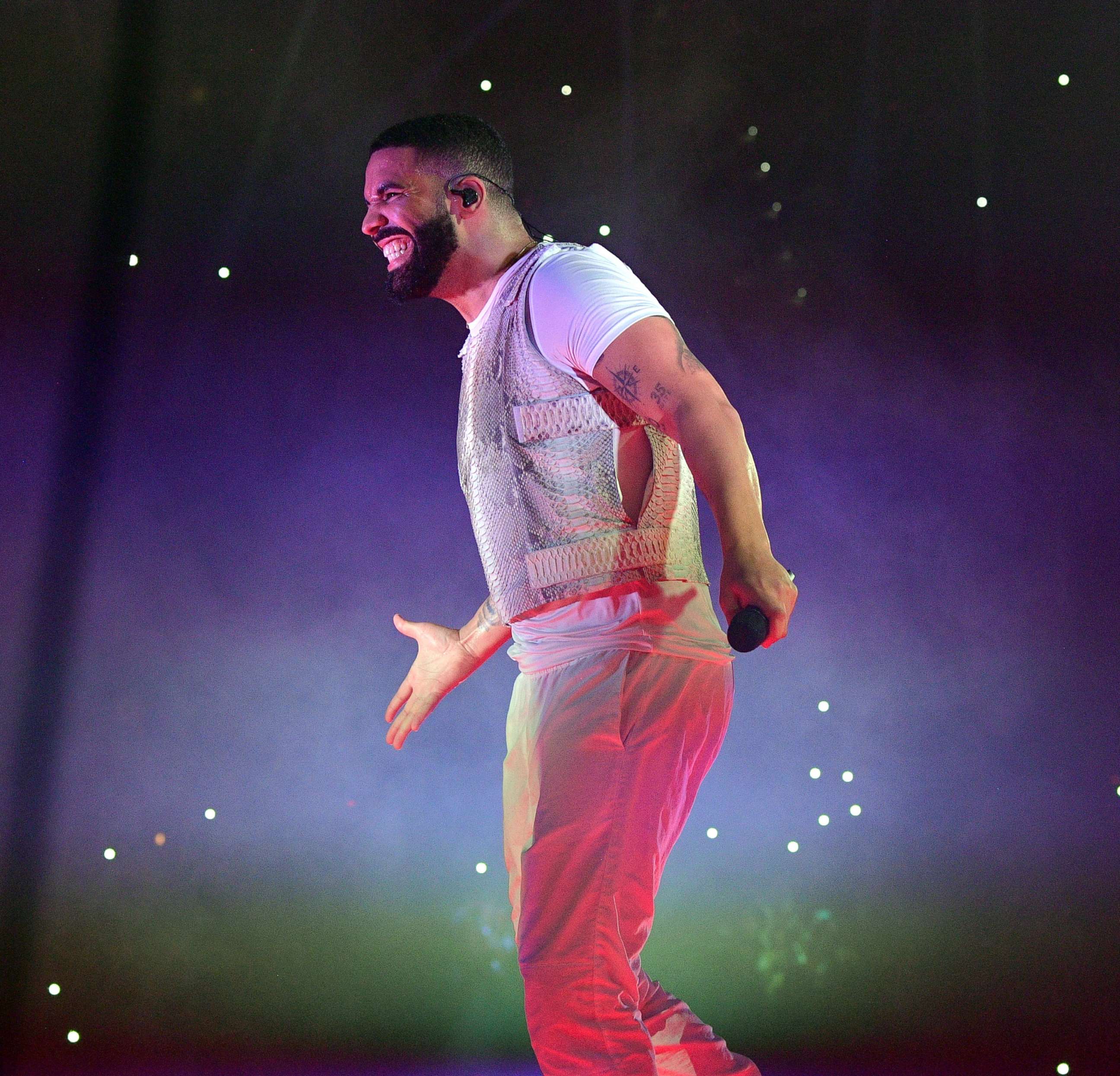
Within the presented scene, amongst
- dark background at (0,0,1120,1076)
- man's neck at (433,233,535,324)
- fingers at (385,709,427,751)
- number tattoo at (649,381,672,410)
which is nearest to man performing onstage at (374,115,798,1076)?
number tattoo at (649,381,672,410)

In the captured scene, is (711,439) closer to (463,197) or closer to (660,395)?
(660,395)

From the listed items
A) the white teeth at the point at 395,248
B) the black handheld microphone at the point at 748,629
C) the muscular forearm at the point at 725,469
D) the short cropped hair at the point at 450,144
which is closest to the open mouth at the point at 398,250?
the white teeth at the point at 395,248

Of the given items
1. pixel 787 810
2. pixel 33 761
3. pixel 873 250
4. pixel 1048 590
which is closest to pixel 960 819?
pixel 787 810

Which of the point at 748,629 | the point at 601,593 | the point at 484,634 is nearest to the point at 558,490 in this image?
the point at 601,593

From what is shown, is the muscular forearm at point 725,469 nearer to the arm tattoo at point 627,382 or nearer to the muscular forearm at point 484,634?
the arm tattoo at point 627,382

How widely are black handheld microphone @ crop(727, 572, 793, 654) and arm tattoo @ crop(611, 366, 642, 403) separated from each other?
1.05ft

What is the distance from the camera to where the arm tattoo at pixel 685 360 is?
1258 mm

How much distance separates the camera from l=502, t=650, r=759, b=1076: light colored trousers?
1234 millimetres

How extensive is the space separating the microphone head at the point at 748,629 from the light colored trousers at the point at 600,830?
263mm

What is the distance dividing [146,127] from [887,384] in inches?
63.9

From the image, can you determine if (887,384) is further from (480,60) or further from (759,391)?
(480,60)

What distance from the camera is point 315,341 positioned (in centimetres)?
237

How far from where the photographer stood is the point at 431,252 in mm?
1645

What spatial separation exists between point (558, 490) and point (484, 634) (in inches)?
19.3
